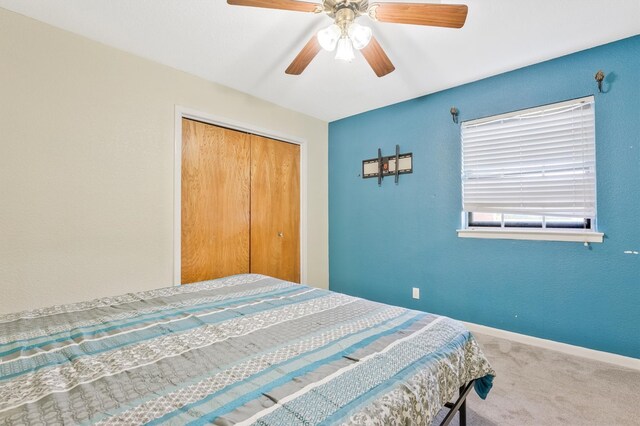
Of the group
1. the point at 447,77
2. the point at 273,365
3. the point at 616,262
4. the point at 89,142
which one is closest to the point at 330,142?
the point at 447,77

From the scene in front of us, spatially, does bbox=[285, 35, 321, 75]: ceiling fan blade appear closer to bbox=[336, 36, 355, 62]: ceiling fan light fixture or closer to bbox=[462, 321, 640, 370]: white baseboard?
bbox=[336, 36, 355, 62]: ceiling fan light fixture

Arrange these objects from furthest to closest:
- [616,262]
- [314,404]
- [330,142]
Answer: [330,142]
[616,262]
[314,404]

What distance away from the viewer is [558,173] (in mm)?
2402

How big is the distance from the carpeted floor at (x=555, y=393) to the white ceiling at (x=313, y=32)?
235 cm

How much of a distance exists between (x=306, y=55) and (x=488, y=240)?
2.22m

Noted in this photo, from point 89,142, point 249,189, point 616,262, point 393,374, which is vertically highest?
point 89,142

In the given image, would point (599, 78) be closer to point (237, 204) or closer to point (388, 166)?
point (388, 166)

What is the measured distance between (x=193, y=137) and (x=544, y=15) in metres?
2.80

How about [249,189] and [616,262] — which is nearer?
[616,262]

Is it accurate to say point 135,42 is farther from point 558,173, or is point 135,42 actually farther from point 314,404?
point 558,173

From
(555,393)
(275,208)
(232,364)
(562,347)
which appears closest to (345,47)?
(232,364)

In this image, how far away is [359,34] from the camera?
1615 millimetres

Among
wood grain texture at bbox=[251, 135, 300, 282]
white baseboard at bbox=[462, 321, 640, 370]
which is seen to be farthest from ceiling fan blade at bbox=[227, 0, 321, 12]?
white baseboard at bbox=[462, 321, 640, 370]

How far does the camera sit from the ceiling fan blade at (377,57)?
1806mm
